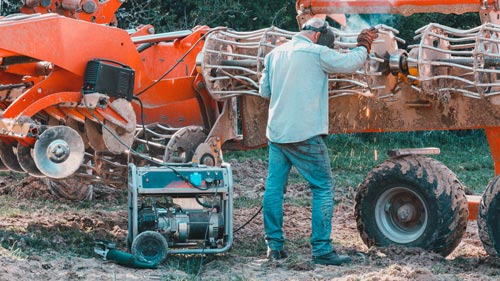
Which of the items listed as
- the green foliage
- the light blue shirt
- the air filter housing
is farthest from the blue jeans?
the green foliage

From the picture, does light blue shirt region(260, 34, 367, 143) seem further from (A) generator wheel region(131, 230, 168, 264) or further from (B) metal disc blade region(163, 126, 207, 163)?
(B) metal disc blade region(163, 126, 207, 163)

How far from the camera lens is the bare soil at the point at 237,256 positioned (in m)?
7.57

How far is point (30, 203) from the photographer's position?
1159 cm

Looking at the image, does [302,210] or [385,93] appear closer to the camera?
[385,93]

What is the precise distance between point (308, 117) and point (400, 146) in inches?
439

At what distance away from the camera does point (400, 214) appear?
8859mm

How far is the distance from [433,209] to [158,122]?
3.40 meters

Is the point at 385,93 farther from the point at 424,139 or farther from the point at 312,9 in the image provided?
the point at 424,139

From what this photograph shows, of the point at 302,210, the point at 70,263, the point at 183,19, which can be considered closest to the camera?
the point at 70,263

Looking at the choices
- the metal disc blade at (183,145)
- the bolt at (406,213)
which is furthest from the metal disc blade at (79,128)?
the bolt at (406,213)

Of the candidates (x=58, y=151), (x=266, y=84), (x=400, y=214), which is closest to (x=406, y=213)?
(x=400, y=214)

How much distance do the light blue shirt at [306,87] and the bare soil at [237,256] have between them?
1098mm

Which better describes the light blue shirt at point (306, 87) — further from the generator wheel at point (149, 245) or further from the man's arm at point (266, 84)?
the generator wheel at point (149, 245)

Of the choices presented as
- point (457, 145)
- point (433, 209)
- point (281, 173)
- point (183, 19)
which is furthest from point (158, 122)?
point (457, 145)
